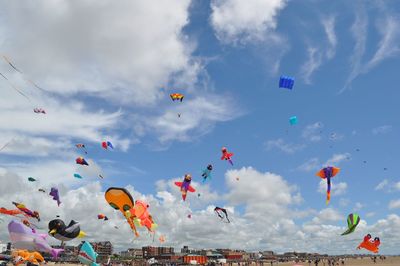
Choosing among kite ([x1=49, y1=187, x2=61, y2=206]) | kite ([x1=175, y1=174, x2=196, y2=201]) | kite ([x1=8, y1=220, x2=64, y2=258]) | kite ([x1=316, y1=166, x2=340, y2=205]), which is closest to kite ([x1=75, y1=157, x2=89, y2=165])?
kite ([x1=49, y1=187, x2=61, y2=206])

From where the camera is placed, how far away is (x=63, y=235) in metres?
18.5

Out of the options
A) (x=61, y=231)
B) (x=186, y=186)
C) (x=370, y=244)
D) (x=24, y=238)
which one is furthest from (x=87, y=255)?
(x=370, y=244)

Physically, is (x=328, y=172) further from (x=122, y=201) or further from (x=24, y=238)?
(x=24, y=238)

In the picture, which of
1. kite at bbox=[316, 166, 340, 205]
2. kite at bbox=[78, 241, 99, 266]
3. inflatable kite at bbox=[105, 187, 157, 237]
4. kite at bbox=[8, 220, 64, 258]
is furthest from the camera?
kite at bbox=[316, 166, 340, 205]

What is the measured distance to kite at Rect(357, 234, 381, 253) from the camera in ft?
105

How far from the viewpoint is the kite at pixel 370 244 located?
32.1m

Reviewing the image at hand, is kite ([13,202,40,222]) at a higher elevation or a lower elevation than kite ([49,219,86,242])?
higher

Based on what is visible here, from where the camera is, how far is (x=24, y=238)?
1998 centimetres

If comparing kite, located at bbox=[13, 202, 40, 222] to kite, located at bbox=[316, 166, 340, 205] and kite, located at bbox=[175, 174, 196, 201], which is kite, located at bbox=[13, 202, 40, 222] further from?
kite, located at bbox=[316, 166, 340, 205]

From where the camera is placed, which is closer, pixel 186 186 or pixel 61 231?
pixel 61 231

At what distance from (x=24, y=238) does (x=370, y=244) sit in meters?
27.3

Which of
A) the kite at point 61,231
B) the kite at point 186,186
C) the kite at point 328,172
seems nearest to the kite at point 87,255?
the kite at point 61,231

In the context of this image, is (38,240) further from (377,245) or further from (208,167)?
(377,245)

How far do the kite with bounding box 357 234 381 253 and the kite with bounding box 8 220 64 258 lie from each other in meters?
24.1
